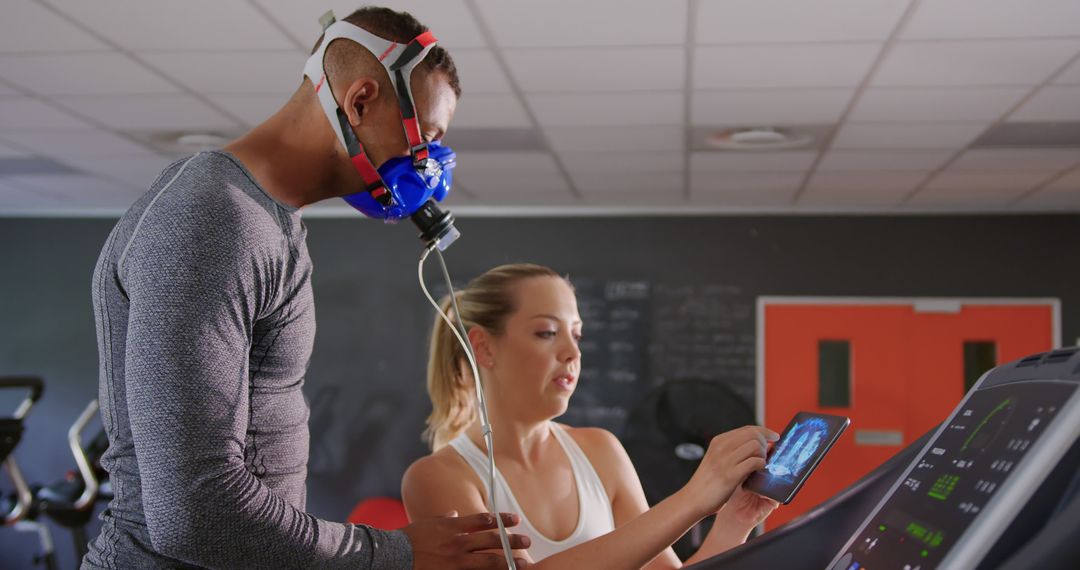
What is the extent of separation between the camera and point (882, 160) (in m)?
4.65

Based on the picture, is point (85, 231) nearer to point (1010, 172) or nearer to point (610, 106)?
point (610, 106)

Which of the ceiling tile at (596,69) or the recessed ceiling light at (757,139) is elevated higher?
the recessed ceiling light at (757,139)

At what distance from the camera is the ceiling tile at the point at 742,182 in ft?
16.8

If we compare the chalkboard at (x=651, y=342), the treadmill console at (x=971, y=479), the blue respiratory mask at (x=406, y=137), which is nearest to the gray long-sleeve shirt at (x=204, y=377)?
the blue respiratory mask at (x=406, y=137)

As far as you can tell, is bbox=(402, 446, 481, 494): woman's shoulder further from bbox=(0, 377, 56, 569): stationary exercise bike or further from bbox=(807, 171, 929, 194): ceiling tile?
bbox=(0, 377, 56, 569): stationary exercise bike

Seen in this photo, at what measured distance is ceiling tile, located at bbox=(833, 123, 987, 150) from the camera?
3992mm

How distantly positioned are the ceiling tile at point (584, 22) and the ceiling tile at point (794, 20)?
97mm

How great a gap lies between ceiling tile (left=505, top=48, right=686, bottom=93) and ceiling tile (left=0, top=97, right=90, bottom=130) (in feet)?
6.48

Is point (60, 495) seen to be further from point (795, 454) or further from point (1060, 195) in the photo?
point (1060, 195)

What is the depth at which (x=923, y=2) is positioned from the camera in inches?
105

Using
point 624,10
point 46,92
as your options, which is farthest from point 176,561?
point 46,92

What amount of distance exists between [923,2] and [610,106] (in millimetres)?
1365

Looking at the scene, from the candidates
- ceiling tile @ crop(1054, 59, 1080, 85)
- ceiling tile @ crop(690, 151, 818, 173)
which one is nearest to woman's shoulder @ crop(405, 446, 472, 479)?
ceiling tile @ crop(1054, 59, 1080, 85)

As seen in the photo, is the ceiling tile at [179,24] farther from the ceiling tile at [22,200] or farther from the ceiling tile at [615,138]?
the ceiling tile at [22,200]
